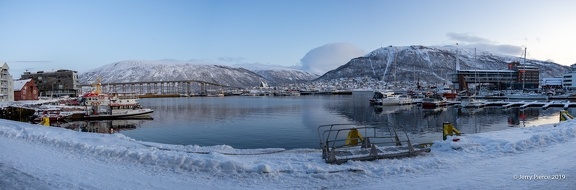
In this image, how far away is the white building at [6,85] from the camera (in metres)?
82.1

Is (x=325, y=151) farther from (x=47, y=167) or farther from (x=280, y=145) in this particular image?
(x=280, y=145)

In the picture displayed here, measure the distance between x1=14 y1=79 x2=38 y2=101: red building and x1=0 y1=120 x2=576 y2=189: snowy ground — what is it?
91989mm

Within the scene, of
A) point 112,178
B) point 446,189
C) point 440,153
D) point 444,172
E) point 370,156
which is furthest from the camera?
point 440,153

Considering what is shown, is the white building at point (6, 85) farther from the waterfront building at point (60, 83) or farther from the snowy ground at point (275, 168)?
the snowy ground at point (275, 168)

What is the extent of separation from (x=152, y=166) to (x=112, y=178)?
192 centimetres

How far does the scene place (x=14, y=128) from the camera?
1716 cm

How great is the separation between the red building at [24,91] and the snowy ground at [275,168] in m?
92.0

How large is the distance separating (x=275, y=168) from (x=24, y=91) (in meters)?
103

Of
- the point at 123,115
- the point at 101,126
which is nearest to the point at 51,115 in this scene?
the point at 123,115

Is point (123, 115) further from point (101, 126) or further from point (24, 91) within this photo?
point (24, 91)

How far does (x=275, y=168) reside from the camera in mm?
12094

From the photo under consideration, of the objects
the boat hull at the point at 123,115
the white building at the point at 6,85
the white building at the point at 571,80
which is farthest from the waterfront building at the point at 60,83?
the white building at the point at 571,80

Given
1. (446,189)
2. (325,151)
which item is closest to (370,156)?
(325,151)

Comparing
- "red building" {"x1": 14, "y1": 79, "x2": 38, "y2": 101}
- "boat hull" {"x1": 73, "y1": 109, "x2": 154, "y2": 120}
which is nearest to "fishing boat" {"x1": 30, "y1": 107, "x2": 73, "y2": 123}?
"boat hull" {"x1": 73, "y1": 109, "x2": 154, "y2": 120}
